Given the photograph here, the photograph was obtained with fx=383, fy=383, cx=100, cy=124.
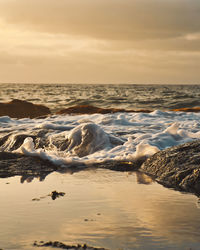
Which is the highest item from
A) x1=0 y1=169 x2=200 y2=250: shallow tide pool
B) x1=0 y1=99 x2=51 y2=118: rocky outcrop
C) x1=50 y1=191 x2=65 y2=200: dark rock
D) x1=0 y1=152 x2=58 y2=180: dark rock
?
x1=0 y1=169 x2=200 y2=250: shallow tide pool

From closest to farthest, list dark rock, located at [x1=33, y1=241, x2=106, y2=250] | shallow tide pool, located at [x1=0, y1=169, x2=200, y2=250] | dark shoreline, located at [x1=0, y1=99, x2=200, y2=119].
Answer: dark rock, located at [x1=33, y1=241, x2=106, y2=250]
shallow tide pool, located at [x1=0, y1=169, x2=200, y2=250]
dark shoreline, located at [x1=0, y1=99, x2=200, y2=119]

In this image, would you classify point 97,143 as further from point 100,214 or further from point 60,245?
point 60,245

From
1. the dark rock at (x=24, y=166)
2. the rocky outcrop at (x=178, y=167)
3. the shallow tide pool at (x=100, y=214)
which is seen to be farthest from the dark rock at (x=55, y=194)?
the rocky outcrop at (x=178, y=167)

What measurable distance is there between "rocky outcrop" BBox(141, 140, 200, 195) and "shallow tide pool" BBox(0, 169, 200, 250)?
18 cm

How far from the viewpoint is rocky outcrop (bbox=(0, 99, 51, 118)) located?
12328 millimetres

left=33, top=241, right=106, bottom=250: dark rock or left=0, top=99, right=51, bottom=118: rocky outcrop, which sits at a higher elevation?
left=33, top=241, right=106, bottom=250: dark rock

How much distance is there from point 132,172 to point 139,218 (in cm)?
172

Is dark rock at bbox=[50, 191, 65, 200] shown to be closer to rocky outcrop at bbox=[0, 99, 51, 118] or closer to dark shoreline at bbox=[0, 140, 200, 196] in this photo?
dark shoreline at bbox=[0, 140, 200, 196]

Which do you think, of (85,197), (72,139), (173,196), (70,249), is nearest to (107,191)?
(85,197)

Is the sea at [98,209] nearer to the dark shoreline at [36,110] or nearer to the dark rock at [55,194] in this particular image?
the dark rock at [55,194]

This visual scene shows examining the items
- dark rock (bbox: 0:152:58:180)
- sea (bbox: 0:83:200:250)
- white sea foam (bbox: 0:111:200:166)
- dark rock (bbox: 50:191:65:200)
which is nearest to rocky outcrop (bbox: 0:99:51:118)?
white sea foam (bbox: 0:111:200:166)

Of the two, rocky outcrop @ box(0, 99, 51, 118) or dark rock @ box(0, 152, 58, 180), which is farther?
rocky outcrop @ box(0, 99, 51, 118)

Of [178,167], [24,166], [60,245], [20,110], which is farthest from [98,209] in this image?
[20,110]

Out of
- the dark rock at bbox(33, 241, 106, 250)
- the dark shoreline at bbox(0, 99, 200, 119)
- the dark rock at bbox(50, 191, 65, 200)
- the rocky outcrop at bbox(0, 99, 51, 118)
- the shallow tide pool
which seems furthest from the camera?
the rocky outcrop at bbox(0, 99, 51, 118)
